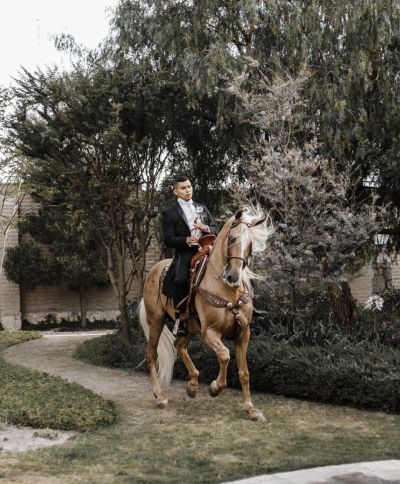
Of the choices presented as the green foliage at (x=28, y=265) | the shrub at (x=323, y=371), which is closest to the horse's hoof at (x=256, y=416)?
the shrub at (x=323, y=371)

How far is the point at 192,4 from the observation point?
13148mm

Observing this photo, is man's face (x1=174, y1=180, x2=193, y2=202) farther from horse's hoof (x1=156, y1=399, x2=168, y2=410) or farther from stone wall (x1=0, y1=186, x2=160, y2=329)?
stone wall (x1=0, y1=186, x2=160, y2=329)

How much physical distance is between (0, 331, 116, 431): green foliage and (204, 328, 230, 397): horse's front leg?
129 centimetres

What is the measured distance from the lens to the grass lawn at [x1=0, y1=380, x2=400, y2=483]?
16.8ft

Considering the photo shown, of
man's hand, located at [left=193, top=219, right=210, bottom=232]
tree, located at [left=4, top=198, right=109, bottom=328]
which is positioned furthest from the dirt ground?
tree, located at [left=4, top=198, right=109, bottom=328]

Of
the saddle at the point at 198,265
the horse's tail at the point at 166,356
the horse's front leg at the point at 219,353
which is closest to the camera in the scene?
the horse's front leg at the point at 219,353

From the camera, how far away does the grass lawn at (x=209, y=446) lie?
5125mm

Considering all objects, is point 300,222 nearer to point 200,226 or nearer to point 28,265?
point 200,226

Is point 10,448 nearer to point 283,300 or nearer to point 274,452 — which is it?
point 274,452

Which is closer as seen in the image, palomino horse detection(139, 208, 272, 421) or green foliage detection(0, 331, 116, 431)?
palomino horse detection(139, 208, 272, 421)

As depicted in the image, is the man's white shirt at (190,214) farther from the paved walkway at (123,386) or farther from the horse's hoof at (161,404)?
the paved walkway at (123,386)

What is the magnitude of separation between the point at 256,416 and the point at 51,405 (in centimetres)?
240

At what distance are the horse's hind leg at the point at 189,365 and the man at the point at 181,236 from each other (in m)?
0.37

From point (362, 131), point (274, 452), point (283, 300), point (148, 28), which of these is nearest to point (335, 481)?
point (274, 452)
